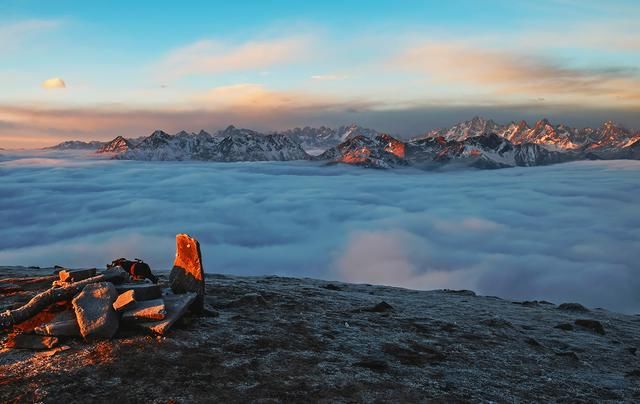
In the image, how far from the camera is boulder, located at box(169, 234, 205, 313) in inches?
891

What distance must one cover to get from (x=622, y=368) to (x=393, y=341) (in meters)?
11.4

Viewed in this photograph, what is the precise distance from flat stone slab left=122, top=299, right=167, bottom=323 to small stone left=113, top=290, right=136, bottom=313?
175mm

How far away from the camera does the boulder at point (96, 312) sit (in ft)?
60.2

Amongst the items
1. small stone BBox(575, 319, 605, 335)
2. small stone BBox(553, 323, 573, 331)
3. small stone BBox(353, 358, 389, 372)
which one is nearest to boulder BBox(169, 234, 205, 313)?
small stone BBox(353, 358, 389, 372)

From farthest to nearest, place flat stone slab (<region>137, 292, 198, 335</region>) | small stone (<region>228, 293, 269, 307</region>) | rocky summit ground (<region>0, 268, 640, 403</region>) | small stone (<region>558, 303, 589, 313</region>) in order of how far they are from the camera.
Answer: small stone (<region>558, 303, 589, 313</region>) → small stone (<region>228, 293, 269, 307</region>) → flat stone slab (<region>137, 292, 198, 335</region>) → rocky summit ground (<region>0, 268, 640, 403</region>)

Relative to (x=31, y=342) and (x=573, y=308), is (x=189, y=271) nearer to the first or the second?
(x=31, y=342)

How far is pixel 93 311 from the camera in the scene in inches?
735

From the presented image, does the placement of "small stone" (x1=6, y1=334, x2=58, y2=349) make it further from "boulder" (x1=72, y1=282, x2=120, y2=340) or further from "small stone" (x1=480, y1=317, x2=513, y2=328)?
"small stone" (x1=480, y1=317, x2=513, y2=328)

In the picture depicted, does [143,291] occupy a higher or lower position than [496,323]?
higher

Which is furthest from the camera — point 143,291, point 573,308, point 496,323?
point 573,308

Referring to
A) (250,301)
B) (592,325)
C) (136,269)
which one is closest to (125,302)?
(136,269)

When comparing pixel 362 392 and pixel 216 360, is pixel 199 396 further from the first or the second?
pixel 362 392

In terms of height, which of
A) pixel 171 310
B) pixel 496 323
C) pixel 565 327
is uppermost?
pixel 171 310

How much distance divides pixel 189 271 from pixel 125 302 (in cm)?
433
